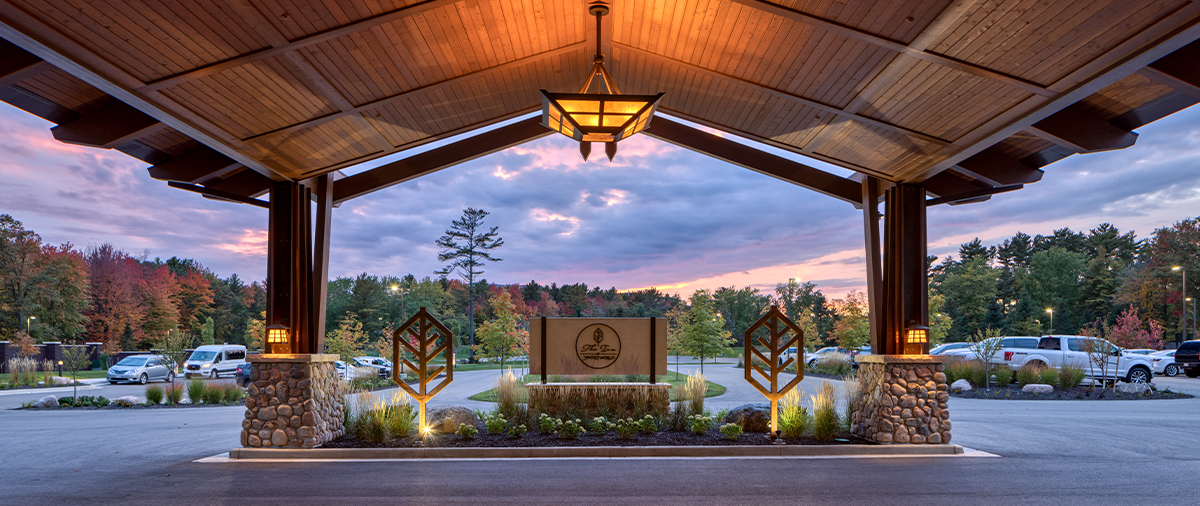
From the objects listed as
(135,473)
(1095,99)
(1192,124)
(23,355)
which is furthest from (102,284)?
(1192,124)

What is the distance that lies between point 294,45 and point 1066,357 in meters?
21.2

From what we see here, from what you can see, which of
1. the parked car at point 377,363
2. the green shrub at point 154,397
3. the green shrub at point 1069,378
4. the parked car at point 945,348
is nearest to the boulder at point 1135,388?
the green shrub at point 1069,378

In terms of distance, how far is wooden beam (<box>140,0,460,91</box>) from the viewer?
18.0 feet

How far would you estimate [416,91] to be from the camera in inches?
283

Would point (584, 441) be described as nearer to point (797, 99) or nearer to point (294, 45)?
point (797, 99)

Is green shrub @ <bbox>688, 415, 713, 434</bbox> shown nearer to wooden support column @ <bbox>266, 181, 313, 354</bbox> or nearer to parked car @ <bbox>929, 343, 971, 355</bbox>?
wooden support column @ <bbox>266, 181, 313, 354</bbox>

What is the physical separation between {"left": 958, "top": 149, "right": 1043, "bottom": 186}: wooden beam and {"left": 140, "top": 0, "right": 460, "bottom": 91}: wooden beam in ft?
21.9

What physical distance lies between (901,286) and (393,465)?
6708 mm

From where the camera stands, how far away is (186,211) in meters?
42.4

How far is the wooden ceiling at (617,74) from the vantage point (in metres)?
4.83

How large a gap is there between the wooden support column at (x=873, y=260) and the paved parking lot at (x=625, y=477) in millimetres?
1901

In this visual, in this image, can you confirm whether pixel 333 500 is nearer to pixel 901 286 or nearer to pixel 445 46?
pixel 445 46

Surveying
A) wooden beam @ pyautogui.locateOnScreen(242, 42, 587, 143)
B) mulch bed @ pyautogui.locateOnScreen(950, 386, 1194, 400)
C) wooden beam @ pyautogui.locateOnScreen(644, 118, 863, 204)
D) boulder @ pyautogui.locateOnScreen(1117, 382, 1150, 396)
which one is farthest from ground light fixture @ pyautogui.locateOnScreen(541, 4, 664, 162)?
boulder @ pyautogui.locateOnScreen(1117, 382, 1150, 396)

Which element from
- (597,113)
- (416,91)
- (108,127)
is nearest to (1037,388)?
(597,113)
